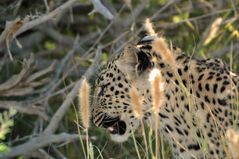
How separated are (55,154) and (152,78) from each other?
267 centimetres

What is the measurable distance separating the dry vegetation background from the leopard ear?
414 mm

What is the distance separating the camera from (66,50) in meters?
6.81

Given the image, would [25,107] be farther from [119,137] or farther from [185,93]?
[185,93]

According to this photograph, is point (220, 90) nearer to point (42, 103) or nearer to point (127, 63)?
point (127, 63)

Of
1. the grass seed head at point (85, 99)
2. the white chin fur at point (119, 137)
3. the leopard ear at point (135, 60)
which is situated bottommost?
the white chin fur at point (119, 137)

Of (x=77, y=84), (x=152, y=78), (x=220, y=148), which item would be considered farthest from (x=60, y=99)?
(x=152, y=78)

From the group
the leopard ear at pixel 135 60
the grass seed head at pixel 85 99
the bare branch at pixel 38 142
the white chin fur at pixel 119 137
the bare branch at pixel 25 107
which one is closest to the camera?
the grass seed head at pixel 85 99

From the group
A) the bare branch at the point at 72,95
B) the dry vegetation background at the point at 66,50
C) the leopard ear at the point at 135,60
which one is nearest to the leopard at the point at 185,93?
the leopard ear at the point at 135,60

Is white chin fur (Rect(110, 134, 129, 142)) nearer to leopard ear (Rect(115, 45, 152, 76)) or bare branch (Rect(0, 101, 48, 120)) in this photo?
leopard ear (Rect(115, 45, 152, 76))

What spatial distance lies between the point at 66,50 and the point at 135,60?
295cm

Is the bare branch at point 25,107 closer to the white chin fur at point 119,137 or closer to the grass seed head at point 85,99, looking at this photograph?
the white chin fur at point 119,137

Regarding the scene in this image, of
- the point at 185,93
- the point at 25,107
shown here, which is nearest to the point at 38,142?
the point at 25,107

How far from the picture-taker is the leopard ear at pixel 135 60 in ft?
12.8

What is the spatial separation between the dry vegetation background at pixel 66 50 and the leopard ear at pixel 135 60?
414mm
